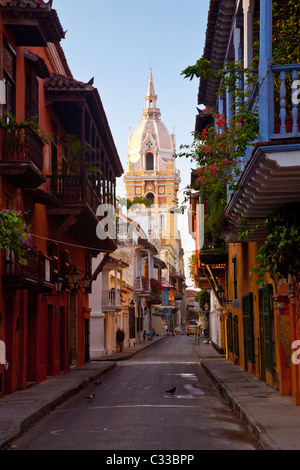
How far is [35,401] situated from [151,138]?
96.8 m

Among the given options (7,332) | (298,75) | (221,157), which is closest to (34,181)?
(7,332)

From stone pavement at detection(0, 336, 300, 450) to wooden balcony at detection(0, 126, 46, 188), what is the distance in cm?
459

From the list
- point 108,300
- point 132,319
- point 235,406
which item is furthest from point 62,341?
point 132,319

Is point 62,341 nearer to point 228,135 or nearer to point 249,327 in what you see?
point 249,327

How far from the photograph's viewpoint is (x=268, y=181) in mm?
9695

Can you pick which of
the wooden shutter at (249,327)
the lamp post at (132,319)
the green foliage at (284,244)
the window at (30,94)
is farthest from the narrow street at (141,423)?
the lamp post at (132,319)

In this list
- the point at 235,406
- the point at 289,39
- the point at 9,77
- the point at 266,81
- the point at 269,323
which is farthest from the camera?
the point at 269,323

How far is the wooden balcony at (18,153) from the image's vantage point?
14914mm

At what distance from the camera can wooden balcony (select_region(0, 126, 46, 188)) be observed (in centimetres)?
1491

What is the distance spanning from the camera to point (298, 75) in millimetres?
9273

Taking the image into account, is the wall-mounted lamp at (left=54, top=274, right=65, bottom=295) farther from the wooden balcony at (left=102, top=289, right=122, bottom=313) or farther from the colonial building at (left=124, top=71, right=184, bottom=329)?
the colonial building at (left=124, top=71, right=184, bottom=329)

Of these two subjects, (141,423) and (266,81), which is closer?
(266,81)

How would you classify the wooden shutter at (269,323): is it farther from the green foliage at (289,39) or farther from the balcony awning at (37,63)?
the balcony awning at (37,63)

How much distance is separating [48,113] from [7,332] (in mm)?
7045
